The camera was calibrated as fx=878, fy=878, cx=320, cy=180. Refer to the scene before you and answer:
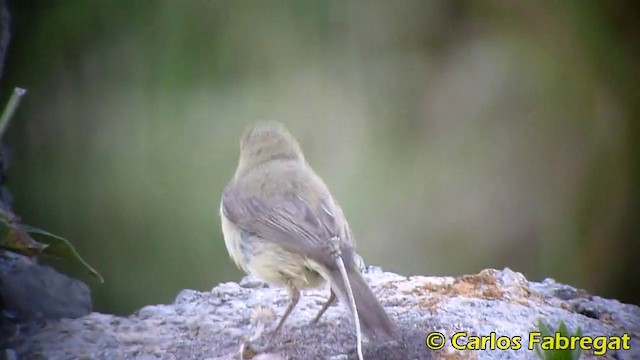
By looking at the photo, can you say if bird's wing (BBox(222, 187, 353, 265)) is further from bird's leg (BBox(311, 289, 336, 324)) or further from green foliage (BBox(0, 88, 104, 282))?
green foliage (BBox(0, 88, 104, 282))

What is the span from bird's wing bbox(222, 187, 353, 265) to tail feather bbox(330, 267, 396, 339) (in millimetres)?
41

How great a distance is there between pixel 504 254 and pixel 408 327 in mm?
277

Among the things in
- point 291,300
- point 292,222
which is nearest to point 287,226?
point 292,222

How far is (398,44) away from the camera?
172 centimetres

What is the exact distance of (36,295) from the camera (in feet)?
5.40

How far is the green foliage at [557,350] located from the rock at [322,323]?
24 millimetres

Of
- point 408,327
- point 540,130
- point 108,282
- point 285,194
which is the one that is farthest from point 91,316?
point 540,130

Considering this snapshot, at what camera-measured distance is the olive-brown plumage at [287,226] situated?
61.7 inches

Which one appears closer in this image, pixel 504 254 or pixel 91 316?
pixel 91 316

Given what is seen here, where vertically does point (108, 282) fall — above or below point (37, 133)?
below

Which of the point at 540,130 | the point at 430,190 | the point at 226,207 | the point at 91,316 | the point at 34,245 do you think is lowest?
the point at 91,316

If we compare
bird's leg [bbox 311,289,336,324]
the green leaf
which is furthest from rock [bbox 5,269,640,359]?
the green leaf

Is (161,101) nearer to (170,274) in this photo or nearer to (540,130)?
(170,274)

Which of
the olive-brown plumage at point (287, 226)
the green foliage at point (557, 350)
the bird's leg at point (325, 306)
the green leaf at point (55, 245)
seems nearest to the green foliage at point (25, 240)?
the green leaf at point (55, 245)
